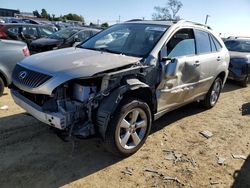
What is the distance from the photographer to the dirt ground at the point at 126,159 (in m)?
3.40

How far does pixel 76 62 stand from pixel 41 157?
4.50 feet

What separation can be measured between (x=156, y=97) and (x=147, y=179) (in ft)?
4.22

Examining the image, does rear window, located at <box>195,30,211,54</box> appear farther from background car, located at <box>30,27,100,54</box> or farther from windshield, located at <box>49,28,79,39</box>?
windshield, located at <box>49,28,79,39</box>

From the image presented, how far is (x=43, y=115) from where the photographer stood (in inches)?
133

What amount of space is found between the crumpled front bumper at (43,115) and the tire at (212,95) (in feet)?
12.7

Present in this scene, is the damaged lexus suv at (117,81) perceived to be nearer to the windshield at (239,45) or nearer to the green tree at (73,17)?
the windshield at (239,45)

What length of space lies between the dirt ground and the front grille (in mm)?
978

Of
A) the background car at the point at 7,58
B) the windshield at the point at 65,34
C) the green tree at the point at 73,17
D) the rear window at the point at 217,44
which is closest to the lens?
the background car at the point at 7,58

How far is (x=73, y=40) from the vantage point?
11.8 meters

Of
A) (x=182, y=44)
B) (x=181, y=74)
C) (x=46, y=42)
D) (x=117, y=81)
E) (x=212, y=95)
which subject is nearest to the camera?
(x=117, y=81)

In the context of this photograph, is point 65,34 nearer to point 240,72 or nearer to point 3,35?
point 3,35

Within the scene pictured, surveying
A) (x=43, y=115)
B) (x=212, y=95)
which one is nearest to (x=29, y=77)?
(x=43, y=115)

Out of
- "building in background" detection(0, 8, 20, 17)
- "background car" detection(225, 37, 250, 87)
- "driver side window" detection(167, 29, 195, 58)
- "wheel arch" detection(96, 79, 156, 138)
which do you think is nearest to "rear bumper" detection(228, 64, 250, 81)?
"background car" detection(225, 37, 250, 87)

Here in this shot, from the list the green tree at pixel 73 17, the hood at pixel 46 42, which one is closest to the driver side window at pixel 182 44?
the hood at pixel 46 42
